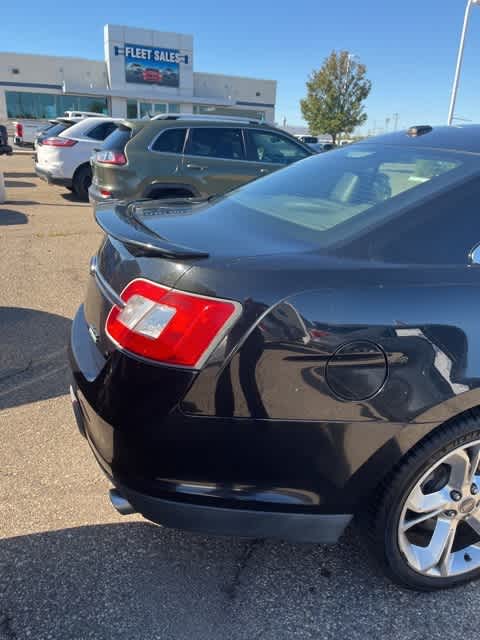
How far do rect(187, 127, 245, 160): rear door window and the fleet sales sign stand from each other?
3870cm

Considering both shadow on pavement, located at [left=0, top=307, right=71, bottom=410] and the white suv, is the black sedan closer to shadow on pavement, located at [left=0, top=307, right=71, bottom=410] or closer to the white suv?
shadow on pavement, located at [left=0, top=307, right=71, bottom=410]

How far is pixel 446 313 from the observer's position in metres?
1.67

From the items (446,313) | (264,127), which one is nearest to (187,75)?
(264,127)

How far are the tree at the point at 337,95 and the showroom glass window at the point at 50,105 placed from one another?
18.2 meters

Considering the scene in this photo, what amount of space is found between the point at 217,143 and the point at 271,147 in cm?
89

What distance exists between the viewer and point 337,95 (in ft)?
142

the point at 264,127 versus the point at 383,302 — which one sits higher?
the point at 264,127

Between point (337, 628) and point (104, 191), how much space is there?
6521 mm

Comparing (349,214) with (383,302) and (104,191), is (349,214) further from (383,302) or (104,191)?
(104,191)

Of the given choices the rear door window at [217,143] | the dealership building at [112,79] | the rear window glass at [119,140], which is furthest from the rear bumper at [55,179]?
the dealership building at [112,79]

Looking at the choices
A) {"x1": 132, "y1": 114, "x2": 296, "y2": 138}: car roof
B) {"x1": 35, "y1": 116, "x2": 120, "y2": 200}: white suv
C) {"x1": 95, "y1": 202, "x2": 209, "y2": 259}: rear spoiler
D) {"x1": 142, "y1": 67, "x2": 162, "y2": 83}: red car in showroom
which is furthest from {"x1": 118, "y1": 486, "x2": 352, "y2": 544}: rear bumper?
{"x1": 142, "y1": 67, "x2": 162, "y2": 83}: red car in showroom

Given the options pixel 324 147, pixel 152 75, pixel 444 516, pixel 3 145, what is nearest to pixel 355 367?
pixel 444 516

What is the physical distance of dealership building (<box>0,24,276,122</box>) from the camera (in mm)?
40531

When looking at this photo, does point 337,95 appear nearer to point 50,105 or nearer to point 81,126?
point 50,105
